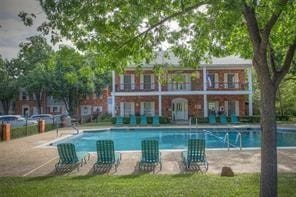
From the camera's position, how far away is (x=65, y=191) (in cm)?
986

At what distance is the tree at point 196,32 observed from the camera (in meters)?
7.54

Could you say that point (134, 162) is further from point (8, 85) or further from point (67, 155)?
point (8, 85)

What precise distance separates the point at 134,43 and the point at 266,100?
3301 mm

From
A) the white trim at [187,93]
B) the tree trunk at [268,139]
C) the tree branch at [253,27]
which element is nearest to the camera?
the tree trunk at [268,139]

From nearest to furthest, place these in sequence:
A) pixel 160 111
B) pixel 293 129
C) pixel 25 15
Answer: pixel 25 15
pixel 293 129
pixel 160 111

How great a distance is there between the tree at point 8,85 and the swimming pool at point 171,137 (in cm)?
3304

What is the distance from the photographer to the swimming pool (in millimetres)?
24834

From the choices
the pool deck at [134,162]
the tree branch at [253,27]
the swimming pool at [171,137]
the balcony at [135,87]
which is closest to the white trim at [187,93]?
the balcony at [135,87]

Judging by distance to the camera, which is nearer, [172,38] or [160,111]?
[172,38]

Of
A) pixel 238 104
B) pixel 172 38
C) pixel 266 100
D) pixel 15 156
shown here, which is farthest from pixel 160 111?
pixel 266 100

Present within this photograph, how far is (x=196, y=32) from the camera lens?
10.4 metres

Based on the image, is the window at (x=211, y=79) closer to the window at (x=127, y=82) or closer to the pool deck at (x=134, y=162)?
the window at (x=127, y=82)

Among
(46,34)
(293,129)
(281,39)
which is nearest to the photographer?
(46,34)

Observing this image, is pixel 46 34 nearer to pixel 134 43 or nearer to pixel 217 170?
pixel 134 43
